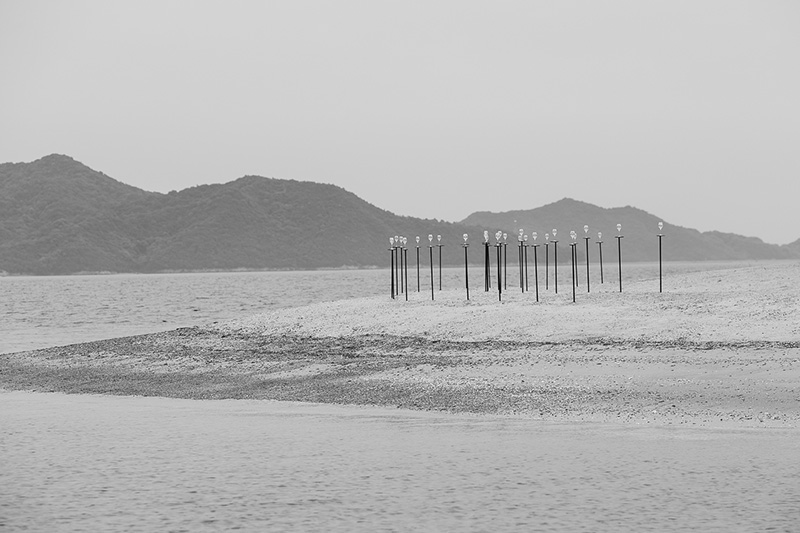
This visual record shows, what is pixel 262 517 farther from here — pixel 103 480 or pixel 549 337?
pixel 549 337

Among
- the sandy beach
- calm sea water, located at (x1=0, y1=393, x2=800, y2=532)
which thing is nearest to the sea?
calm sea water, located at (x1=0, y1=393, x2=800, y2=532)

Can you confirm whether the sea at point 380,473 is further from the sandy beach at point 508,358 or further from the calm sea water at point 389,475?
the sandy beach at point 508,358

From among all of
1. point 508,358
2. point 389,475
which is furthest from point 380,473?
point 508,358

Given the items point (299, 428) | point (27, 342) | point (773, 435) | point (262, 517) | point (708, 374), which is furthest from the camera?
point (27, 342)

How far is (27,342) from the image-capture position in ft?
162

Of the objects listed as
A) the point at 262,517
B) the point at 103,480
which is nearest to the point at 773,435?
the point at 262,517

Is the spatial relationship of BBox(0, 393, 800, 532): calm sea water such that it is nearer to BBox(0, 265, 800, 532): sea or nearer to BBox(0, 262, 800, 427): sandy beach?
BBox(0, 265, 800, 532): sea

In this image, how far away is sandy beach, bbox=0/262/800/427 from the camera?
2231cm

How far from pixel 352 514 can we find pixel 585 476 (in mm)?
3756

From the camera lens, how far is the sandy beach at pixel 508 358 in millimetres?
22312

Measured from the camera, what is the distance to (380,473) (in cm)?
1619

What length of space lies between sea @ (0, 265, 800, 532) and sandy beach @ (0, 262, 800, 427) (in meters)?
1.95

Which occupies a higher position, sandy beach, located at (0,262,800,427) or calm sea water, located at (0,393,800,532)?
sandy beach, located at (0,262,800,427)

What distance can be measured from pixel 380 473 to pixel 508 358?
12605mm
